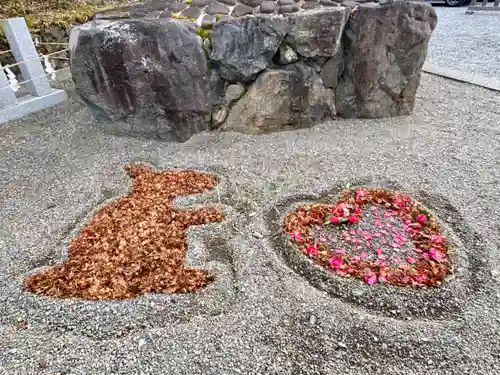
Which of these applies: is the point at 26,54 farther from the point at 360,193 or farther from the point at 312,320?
the point at 312,320

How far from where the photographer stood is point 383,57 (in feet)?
13.8

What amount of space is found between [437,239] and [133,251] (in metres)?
2.15

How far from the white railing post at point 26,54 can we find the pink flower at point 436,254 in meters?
5.08

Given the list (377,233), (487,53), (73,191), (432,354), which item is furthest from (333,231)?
(487,53)

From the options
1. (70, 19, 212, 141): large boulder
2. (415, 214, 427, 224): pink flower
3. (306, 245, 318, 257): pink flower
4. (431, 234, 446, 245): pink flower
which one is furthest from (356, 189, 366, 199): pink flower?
(70, 19, 212, 141): large boulder

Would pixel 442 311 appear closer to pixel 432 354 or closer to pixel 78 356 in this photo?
pixel 432 354

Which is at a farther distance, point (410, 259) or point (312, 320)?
point (410, 259)

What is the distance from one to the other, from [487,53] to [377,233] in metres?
6.01

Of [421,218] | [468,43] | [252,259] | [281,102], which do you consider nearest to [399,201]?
[421,218]

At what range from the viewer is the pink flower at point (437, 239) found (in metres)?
2.60

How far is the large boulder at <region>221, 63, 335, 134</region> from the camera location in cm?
407

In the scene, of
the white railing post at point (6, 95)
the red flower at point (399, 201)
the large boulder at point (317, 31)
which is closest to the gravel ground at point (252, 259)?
the red flower at point (399, 201)

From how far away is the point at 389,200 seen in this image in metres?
3.05

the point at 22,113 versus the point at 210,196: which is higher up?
the point at 22,113
